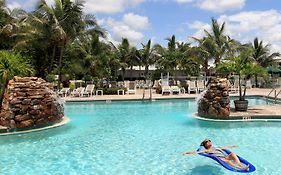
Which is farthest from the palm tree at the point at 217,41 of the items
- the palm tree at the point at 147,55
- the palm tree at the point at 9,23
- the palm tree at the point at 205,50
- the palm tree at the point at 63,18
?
the palm tree at the point at 9,23

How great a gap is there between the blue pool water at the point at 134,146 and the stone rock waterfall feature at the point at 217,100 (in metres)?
0.76

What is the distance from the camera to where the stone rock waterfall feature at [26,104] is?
11.6m

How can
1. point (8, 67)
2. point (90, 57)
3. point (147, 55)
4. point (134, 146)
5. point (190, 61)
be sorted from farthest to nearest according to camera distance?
point (147, 55) → point (190, 61) → point (90, 57) → point (8, 67) → point (134, 146)

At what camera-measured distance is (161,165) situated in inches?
300

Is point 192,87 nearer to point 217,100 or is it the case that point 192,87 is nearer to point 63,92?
point 63,92

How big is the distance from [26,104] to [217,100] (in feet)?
25.4

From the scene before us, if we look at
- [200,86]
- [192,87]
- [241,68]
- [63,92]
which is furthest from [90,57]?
[241,68]

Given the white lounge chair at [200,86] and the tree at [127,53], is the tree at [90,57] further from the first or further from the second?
the tree at [127,53]

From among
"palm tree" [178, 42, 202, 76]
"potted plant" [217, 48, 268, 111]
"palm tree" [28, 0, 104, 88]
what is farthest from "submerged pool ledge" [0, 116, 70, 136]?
"palm tree" [178, 42, 202, 76]

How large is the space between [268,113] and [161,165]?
8136mm

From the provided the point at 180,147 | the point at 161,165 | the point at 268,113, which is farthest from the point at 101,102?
the point at 161,165

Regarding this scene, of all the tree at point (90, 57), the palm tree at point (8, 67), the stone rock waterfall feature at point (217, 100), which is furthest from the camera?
the tree at point (90, 57)

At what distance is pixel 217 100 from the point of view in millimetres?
13516

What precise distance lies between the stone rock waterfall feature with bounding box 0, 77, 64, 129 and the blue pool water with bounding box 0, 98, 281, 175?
0.70m
